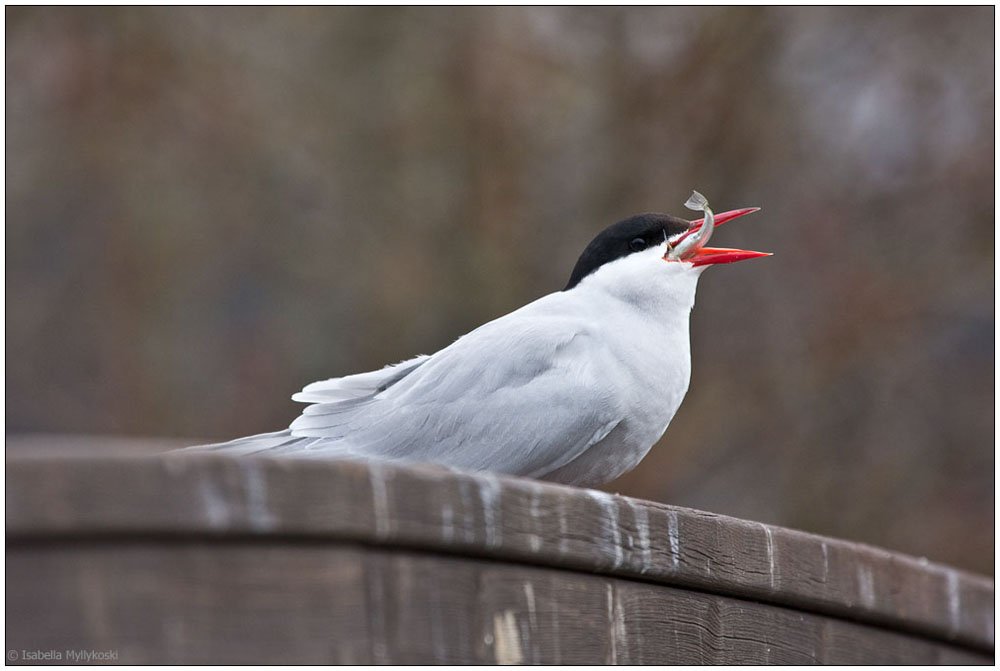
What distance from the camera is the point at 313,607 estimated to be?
5.68 ft

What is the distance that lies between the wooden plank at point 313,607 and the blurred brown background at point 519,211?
573cm

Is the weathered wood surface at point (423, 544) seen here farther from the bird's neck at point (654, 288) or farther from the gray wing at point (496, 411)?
the bird's neck at point (654, 288)

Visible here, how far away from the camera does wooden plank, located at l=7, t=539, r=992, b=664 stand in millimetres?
1578

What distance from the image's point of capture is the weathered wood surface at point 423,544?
1.58 m

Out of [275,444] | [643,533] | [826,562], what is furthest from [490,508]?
[275,444]

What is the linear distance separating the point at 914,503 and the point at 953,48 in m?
2.76

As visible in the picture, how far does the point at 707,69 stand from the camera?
27.3 ft

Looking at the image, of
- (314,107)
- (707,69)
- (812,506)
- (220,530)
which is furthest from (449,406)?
(314,107)

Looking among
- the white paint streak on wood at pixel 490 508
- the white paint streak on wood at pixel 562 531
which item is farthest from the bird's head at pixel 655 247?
the white paint streak on wood at pixel 490 508

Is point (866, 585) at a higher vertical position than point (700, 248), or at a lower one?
lower

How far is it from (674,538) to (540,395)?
0.83m

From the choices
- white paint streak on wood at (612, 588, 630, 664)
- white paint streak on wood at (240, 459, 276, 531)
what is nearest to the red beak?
white paint streak on wood at (612, 588, 630, 664)

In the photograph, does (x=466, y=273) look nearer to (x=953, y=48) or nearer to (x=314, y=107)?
(x=314, y=107)

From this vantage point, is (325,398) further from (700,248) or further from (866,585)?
(866,585)
